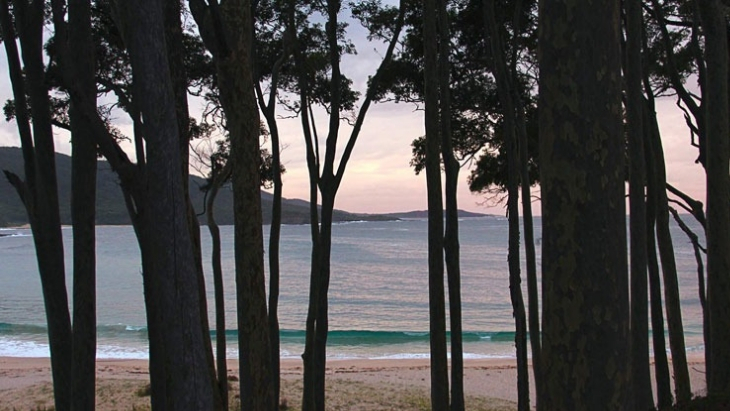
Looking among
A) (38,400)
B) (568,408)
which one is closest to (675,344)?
(568,408)

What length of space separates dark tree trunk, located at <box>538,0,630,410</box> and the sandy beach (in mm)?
8632

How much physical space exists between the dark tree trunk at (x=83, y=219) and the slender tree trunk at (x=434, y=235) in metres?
3.14

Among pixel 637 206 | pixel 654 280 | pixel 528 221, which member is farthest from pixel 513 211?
pixel 637 206

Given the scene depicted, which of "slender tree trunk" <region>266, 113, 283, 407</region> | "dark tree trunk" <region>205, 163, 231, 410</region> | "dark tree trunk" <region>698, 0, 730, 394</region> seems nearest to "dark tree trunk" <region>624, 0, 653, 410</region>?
"dark tree trunk" <region>698, 0, 730, 394</region>

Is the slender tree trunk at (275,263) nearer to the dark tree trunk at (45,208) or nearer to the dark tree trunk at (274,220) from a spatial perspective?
the dark tree trunk at (274,220)

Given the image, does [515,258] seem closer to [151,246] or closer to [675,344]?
[675,344]

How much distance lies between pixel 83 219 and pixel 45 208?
0.43 meters

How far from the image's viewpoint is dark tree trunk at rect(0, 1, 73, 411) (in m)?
4.70

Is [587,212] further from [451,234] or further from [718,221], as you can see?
[451,234]

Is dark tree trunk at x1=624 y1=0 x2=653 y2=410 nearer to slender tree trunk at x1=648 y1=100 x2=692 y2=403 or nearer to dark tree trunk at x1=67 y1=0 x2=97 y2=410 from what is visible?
slender tree trunk at x1=648 y1=100 x2=692 y2=403

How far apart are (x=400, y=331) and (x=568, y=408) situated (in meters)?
20.2

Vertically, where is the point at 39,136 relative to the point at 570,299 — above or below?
above

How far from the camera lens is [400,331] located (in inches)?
864

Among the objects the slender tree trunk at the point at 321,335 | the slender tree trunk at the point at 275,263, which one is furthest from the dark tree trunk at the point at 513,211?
the slender tree trunk at the point at 275,263
